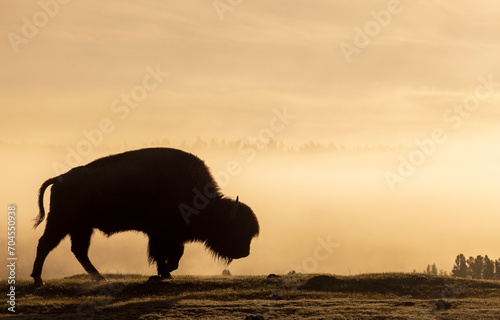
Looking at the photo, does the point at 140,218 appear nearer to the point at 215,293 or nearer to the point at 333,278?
the point at 215,293

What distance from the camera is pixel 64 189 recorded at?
20.5m

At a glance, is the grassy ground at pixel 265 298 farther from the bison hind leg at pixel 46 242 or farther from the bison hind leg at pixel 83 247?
the bison hind leg at pixel 46 242

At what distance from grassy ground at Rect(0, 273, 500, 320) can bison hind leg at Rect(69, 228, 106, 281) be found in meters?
0.41

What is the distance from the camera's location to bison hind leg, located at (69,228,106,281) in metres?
21.0

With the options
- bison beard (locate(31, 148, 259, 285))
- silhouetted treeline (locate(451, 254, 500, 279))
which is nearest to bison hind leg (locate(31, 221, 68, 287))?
bison beard (locate(31, 148, 259, 285))

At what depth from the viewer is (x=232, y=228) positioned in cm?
2094

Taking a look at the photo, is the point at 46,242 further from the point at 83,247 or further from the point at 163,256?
the point at 163,256

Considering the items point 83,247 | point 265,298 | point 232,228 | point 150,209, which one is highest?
point 150,209

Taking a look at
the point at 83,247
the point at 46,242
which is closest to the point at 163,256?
the point at 83,247

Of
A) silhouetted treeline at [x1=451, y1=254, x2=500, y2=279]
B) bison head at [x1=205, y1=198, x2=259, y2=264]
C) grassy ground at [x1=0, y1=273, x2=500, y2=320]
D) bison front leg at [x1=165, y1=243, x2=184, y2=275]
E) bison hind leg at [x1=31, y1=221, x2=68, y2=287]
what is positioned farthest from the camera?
silhouetted treeline at [x1=451, y1=254, x2=500, y2=279]

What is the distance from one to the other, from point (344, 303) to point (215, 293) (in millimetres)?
3678

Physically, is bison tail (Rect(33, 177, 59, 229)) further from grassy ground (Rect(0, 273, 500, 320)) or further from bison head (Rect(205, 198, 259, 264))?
bison head (Rect(205, 198, 259, 264))

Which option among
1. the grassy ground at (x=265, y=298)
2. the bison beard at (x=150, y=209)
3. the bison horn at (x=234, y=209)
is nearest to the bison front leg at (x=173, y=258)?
the bison beard at (x=150, y=209)

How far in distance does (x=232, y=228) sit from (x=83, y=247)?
4868 mm
